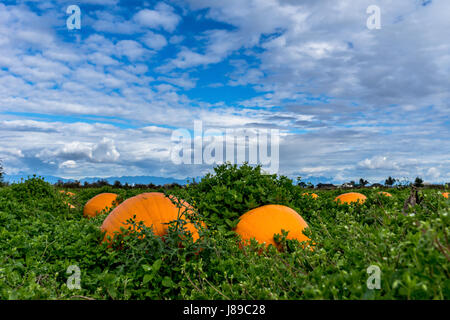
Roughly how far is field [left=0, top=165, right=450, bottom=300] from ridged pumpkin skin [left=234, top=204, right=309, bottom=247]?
0.26 metres

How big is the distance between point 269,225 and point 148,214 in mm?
2339

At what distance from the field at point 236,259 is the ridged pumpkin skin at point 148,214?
1.09 ft

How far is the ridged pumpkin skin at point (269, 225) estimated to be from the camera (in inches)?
259

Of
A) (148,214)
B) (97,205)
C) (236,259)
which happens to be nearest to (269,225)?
(236,259)

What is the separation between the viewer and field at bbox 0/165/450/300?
8.65 ft

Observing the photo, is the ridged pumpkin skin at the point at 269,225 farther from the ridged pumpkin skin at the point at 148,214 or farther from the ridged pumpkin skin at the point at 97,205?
the ridged pumpkin skin at the point at 97,205

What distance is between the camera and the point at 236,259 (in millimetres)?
4914
